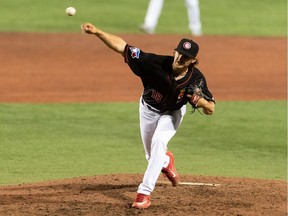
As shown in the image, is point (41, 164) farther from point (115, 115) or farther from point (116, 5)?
point (116, 5)

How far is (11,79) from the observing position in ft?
57.4

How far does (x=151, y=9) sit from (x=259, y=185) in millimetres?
12142

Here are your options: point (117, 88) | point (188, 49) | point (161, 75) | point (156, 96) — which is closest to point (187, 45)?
point (188, 49)

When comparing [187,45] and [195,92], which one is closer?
[195,92]

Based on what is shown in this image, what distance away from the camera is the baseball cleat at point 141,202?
8711mm

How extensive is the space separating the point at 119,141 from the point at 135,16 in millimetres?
12417

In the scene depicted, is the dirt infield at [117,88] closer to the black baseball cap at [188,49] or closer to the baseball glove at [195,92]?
the baseball glove at [195,92]

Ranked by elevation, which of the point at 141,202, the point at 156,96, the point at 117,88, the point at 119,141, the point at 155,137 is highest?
the point at 156,96

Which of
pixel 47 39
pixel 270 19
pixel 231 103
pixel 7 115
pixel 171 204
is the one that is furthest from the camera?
pixel 270 19

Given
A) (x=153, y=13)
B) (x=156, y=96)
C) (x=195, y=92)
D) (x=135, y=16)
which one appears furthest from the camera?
(x=135, y=16)

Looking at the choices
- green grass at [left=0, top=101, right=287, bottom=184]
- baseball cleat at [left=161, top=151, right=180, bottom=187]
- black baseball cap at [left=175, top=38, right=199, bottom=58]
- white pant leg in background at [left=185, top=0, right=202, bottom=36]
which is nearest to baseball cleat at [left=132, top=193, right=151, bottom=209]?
baseball cleat at [left=161, top=151, right=180, bottom=187]

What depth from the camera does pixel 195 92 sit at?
8703 mm

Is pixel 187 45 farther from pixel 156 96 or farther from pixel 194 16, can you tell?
pixel 194 16

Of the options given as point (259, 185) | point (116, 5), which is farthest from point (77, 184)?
point (116, 5)
